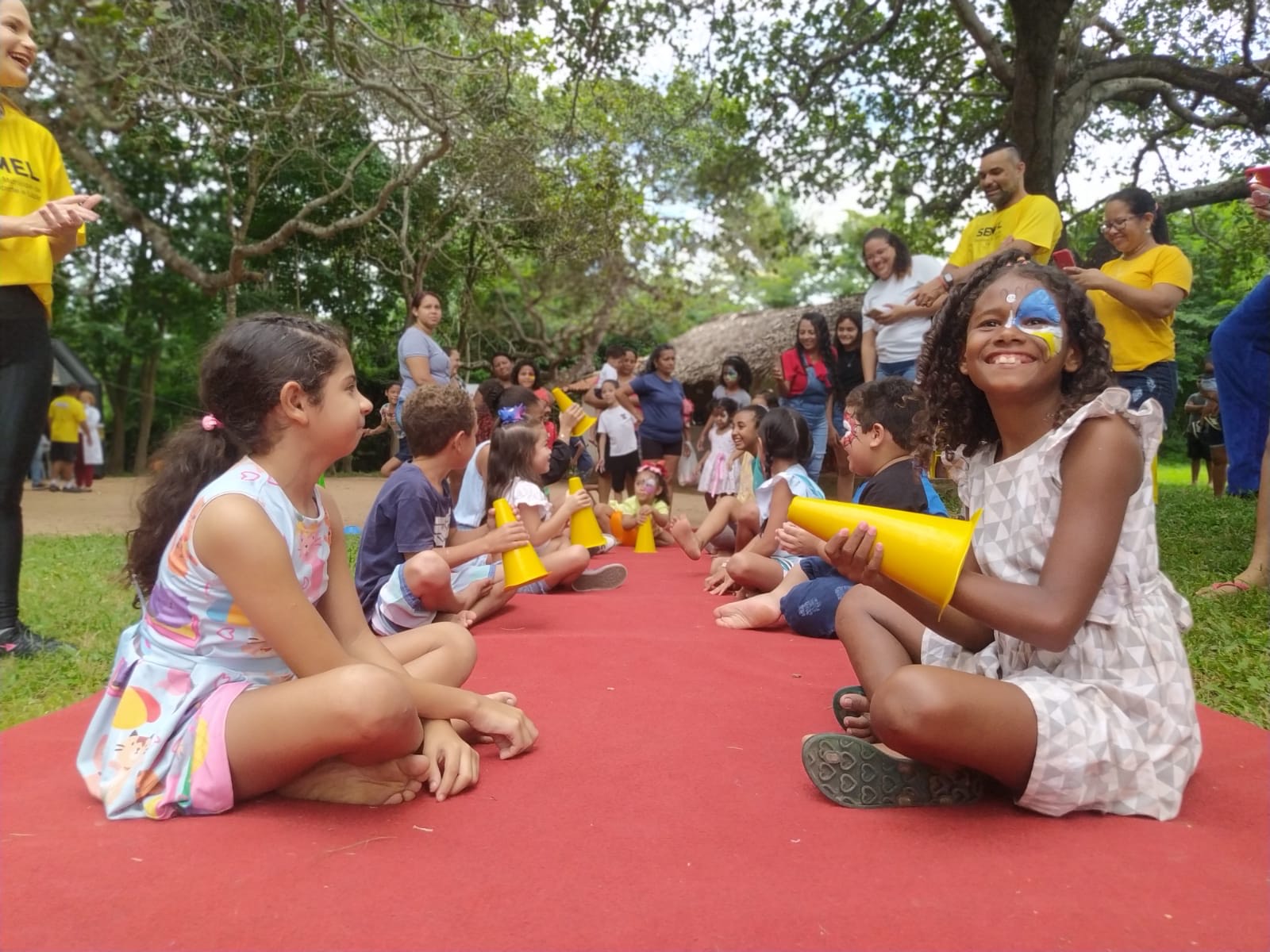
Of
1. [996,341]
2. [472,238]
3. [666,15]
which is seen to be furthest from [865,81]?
[996,341]

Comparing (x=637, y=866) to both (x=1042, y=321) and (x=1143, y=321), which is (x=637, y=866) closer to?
(x=1042, y=321)

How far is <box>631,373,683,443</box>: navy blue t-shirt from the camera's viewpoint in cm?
812

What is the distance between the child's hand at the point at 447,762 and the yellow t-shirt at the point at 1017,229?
371 cm

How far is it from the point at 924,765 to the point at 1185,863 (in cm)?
47

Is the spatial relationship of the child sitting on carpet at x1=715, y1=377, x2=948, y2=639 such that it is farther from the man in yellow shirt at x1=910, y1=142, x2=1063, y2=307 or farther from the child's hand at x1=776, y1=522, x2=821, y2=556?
the man in yellow shirt at x1=910, y1=142, x2=1063, y2=307

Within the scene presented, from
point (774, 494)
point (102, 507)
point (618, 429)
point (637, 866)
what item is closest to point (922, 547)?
point (637, 866)

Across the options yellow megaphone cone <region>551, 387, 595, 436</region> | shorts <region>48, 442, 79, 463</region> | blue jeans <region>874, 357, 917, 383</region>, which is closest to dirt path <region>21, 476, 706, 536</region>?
shorts <region>48, 442, 79, 463</region>

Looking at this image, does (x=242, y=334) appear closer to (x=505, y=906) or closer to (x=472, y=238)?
(x=505, y=906)

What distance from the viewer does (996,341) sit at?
2045mm

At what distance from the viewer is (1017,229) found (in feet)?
15.4

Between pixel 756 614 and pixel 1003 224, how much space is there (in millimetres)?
2524

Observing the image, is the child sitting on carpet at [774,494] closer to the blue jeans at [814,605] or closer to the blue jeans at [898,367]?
the blue jeans at [814,605]

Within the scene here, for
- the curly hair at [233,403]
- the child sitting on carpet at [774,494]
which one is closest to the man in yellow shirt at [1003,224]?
the child sitting on carpet at [774,494]

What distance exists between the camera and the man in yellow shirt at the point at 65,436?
11.5m
